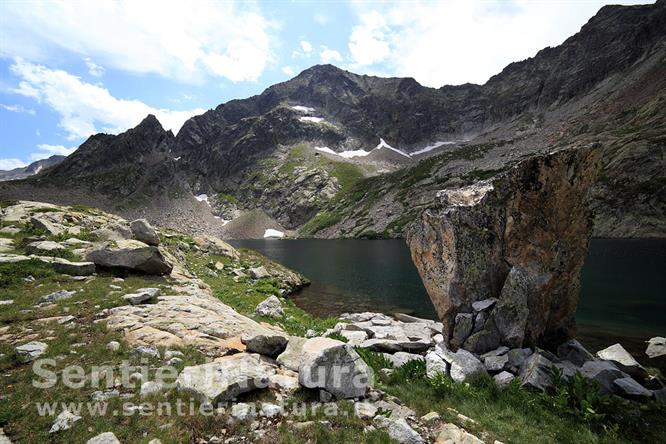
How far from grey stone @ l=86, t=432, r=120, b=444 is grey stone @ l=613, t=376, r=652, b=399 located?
63.0 ft

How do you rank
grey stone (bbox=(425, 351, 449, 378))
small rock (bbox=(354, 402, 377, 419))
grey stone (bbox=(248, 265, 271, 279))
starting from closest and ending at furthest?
small rock (bbox=(354, 402, 377, 419)) < grey stone (bbox=(425, 351, 449, 378)) < grey stone (bbox=(248, 265, 271, 279))

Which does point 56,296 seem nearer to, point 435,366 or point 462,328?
point 435,366

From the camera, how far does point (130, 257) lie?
21.7 m

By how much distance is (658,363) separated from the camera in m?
21.5

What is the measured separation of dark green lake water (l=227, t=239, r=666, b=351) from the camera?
1163 inches

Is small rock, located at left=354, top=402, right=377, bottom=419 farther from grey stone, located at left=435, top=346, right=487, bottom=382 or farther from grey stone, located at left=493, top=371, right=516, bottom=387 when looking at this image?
grey stone, located at left=493, top=371, right=516, bottom=387

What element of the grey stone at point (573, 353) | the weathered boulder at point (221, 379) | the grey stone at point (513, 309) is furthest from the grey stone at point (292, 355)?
the grey stone at point (573, 353)

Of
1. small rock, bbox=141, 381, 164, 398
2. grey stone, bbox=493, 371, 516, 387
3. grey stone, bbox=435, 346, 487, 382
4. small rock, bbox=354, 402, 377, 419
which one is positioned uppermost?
small rock, bbox=141, 381, 164, 398

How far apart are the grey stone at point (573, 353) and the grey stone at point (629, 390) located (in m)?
2.05

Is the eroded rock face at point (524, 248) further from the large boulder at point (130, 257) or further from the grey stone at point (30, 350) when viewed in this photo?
the large boulder at point (130, 257)

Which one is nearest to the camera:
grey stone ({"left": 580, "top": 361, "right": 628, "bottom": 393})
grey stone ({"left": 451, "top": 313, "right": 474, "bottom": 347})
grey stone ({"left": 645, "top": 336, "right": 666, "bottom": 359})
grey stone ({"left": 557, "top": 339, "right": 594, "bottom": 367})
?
grey stone ({"left": 580, "top": 361, "right": 628, "bottom": 393})

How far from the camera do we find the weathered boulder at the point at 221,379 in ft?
30.2

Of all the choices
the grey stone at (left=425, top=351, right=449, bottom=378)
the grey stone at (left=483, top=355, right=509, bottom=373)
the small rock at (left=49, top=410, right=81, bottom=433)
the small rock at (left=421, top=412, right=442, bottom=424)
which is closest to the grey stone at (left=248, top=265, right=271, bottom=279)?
the grey stone at (left=425, top=351, right=449, bottom=378)

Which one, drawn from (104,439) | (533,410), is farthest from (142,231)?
(533,410)
